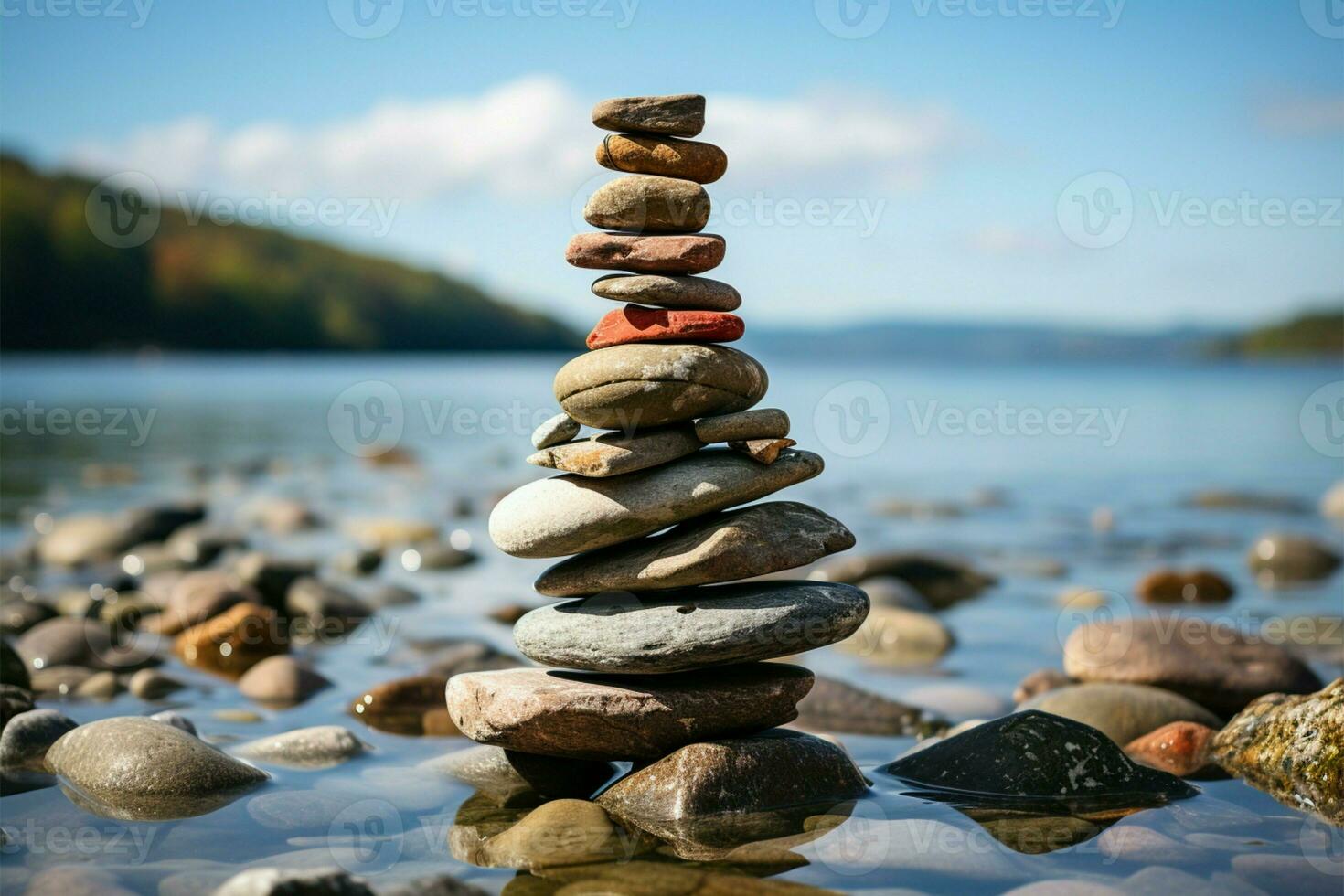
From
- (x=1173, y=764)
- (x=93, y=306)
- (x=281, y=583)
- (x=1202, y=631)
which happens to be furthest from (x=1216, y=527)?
(x=93, y=306)

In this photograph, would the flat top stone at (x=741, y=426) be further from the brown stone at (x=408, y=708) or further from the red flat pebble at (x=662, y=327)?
the brown stone at (x=408, y=708)

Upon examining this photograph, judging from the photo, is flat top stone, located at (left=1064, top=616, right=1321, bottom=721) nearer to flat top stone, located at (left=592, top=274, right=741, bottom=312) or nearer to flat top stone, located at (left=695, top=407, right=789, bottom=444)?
flat top stone, located at (left=695, top=407, right=789, bottom=444)

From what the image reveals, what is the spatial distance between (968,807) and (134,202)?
12717 mm

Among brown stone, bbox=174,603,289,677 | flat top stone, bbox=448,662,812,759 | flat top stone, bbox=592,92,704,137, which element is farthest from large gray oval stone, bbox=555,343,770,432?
brown stone, bbox=174,603,289,677

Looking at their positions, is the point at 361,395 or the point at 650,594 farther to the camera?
the point at 361,395

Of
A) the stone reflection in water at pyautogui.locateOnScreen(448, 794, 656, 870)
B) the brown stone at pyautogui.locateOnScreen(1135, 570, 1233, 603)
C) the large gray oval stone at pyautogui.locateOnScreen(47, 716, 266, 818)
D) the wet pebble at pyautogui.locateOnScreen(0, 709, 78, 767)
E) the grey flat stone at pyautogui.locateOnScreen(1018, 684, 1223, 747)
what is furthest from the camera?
the brown stone at pyautogui.locateOnScreen(1135, 570, 1233, 603)

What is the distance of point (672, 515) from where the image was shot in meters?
6.39

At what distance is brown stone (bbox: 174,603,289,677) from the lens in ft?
33.2

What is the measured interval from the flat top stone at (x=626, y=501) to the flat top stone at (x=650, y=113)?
1901 millimetres

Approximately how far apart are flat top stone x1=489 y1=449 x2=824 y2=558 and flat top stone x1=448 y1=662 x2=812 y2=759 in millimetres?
777

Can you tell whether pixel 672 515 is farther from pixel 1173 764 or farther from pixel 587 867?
pixel 1173 764

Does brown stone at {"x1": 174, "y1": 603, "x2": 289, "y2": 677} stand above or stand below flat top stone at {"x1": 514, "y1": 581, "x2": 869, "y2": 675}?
below

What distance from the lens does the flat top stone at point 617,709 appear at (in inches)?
247

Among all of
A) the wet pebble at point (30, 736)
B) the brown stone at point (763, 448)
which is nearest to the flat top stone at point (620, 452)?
the brown stone at point (763, 448)
